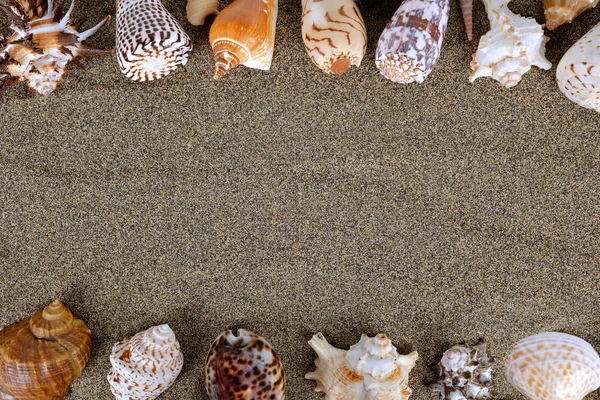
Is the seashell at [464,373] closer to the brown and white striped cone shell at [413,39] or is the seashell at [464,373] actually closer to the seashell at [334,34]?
the brown and white striped cone shell at [413,39]

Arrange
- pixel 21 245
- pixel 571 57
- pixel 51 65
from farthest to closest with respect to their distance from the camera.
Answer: pixel 21 245 < pixel 51 65 < pixel 571 57

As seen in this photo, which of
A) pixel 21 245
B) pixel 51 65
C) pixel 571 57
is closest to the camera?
pixel 571 57

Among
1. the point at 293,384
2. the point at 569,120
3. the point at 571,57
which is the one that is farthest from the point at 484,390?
the point at 571,57

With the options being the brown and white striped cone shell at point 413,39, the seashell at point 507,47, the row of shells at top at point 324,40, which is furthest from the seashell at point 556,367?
the brown and white striped cone shell at point 413,39

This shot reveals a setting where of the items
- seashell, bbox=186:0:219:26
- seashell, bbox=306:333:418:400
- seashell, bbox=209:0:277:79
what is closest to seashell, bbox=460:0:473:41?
seashell, bbox=209:0:277:79

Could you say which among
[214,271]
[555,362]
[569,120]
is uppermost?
[569,120]

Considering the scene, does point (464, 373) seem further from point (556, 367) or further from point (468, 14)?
point (468, 14)

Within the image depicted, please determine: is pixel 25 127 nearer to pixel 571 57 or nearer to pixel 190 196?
pixel 190 196

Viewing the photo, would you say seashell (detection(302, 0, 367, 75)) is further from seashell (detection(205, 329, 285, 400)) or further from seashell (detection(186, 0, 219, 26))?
seashell (detection(205, 329, 285, 400))
